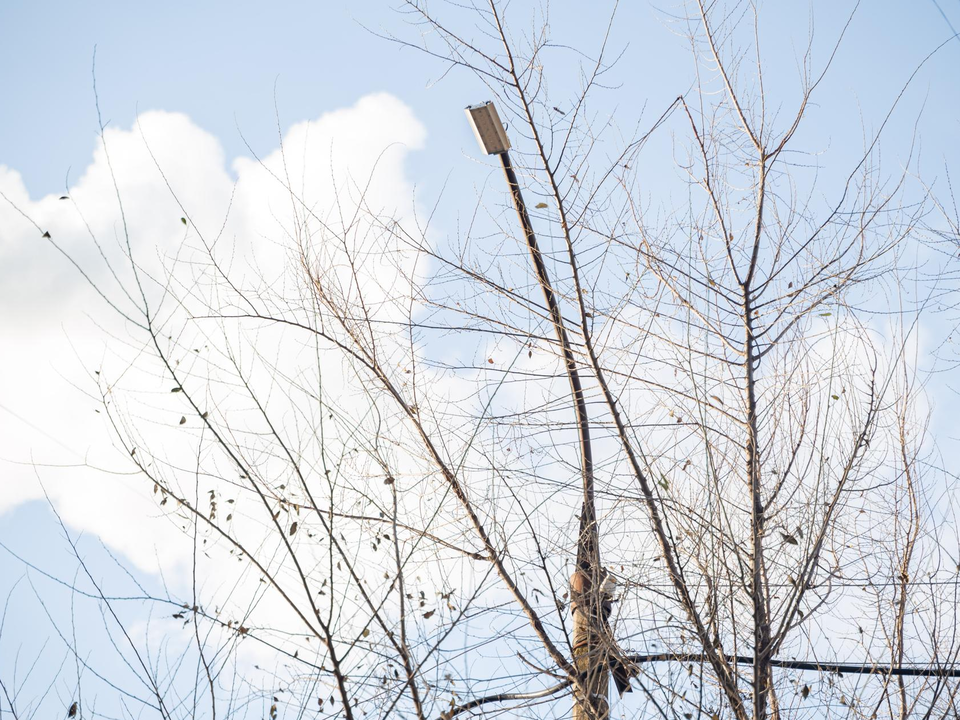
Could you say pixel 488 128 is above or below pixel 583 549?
above

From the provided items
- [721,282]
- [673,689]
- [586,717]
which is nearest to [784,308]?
[721,282]

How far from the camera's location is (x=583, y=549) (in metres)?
4.98

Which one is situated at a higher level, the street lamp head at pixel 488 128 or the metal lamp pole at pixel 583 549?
the street lamp head at pixel 488 128

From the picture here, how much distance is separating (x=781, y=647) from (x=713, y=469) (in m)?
1.41

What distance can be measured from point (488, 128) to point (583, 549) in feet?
9.32

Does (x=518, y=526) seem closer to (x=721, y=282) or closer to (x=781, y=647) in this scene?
(x=781, y=647)

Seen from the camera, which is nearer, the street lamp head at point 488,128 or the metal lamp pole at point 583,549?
the metal lamp pole at point 583,549

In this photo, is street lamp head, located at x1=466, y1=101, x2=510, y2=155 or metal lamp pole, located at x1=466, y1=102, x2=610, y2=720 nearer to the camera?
metal lamp pole, located at x1=466, y1=102, x2=610, y2=720

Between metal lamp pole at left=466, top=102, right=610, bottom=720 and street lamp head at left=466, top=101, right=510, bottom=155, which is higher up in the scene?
street lamp head at left=466, top=101, right=510, bottom=155

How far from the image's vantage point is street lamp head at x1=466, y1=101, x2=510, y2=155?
5.32 metres

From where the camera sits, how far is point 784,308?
17.5 ft

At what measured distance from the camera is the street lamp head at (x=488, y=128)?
17.5 ft

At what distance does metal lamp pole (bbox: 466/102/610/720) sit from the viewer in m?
4.79

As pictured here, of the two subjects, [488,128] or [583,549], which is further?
[488,128]
